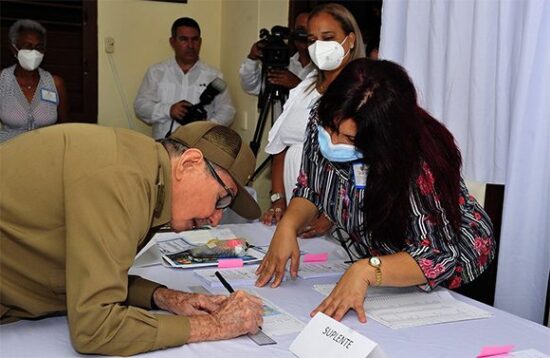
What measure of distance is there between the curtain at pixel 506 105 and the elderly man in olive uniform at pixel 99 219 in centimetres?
92

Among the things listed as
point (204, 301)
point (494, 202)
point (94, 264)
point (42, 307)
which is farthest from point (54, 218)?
point (494, 202)

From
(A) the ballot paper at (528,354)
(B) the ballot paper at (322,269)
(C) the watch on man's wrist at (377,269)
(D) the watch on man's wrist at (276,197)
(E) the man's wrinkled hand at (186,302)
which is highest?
(C) the watch on man's wrist at (377,269)

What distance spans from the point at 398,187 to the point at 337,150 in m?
0.17

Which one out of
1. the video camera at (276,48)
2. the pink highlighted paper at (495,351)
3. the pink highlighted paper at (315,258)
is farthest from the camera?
the video camera at (276,48)

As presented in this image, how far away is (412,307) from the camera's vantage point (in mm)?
1398

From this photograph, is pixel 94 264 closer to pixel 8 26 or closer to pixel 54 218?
pixel 54 218

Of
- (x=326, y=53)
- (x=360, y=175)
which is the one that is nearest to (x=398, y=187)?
(x=360, y=175)

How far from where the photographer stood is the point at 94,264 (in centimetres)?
103

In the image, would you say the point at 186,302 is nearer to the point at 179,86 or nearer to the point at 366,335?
the point at 366,335

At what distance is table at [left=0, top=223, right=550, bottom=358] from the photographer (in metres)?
1.12

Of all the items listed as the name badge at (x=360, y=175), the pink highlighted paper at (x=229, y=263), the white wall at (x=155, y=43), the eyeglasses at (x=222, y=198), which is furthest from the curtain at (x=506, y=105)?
the white wall at (x=155, y=43)

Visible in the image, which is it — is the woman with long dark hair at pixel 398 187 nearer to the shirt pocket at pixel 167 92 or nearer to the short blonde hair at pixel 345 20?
the short blonde hair at pixel 345 20

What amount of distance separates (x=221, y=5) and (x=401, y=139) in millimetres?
3428

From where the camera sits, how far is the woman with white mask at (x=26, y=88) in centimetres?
342
